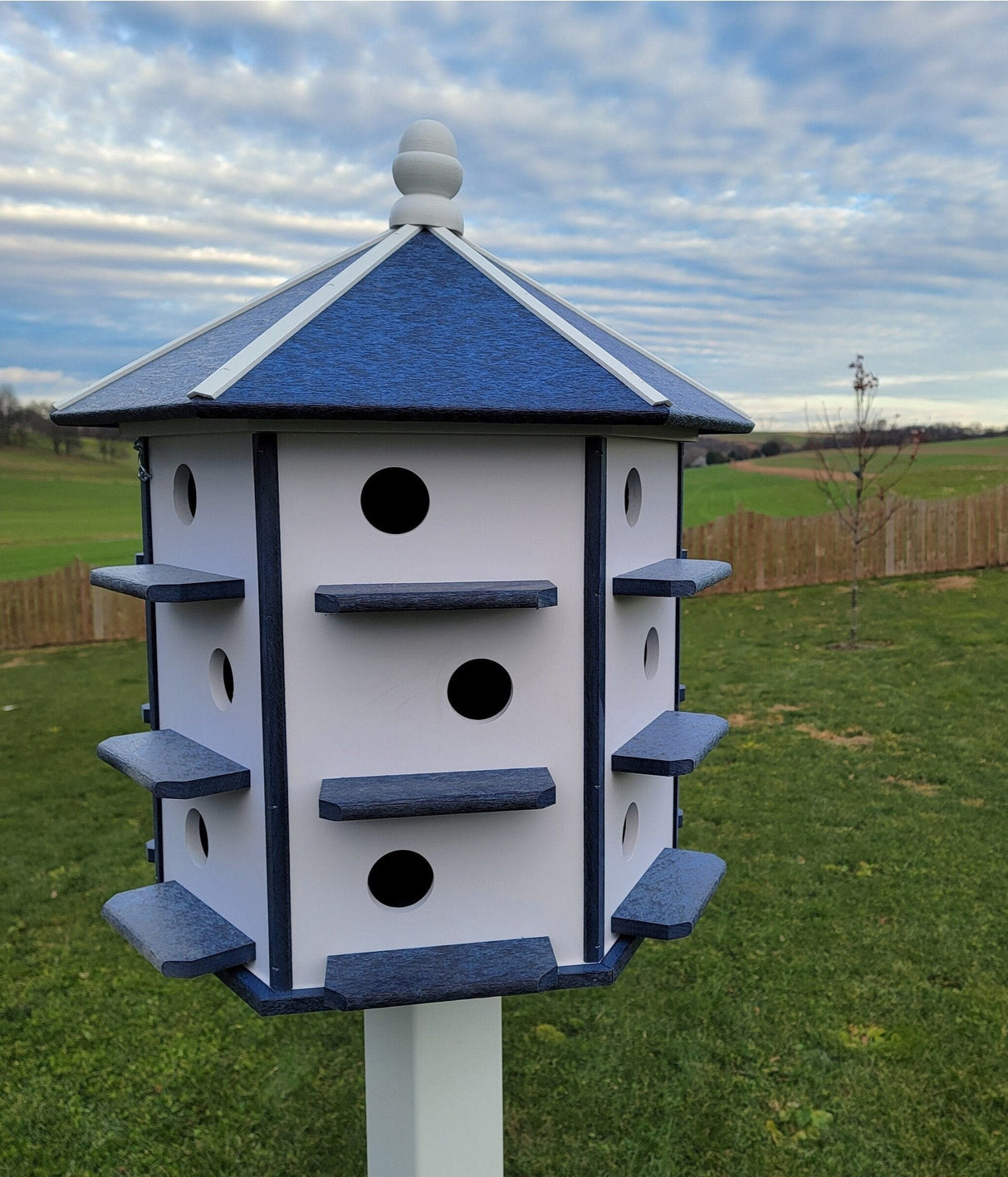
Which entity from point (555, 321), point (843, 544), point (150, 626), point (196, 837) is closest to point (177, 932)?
point (196, 837)

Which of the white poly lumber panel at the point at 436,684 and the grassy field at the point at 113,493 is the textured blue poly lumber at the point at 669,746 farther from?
the grassy field at the point at 113,493

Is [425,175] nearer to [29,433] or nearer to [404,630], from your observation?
[404,630]

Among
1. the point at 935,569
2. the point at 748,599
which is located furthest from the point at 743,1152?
the point at 935,569

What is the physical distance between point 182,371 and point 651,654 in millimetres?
1598

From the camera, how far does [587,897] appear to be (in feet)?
9.03

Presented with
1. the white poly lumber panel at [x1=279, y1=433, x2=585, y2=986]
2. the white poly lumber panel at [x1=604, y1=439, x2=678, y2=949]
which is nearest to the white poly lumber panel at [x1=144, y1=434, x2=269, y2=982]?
the white poly lumber panel at [x1=279, y1=433, x2=585, y2=986]

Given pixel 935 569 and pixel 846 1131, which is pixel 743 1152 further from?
pixel 935 569

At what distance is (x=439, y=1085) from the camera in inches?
129

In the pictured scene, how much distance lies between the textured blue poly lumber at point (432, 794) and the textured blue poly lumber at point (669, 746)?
31cm

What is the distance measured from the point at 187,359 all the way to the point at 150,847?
1681mm

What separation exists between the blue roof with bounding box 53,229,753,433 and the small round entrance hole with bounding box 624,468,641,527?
0.71 ft

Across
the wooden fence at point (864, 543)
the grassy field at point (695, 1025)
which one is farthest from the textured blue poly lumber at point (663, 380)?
the wooden fence at point (864, 543)

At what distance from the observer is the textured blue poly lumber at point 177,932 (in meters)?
2.66

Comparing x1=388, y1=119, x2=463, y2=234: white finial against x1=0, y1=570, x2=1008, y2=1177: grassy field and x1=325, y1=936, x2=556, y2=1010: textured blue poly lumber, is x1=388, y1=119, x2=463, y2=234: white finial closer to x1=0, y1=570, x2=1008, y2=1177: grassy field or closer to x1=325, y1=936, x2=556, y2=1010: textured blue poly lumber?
x1=325, y1=936, x2=556, y2=1010: textured blue poly lumber
